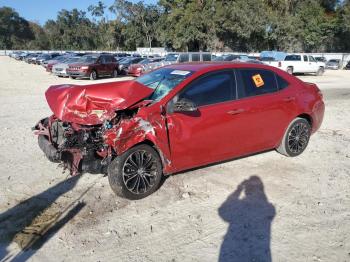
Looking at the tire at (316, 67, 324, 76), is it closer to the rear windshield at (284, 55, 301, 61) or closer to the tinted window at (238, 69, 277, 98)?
the rear windshield at (284, 55, 301, 61)

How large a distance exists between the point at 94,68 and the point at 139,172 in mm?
22386

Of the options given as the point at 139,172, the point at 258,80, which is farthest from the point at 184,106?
the point at 258,80

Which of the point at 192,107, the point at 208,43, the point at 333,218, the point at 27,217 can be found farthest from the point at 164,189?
the point at 208,43

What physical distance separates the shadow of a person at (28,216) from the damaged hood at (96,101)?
0.99 m

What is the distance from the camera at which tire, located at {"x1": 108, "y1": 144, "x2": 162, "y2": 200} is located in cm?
499

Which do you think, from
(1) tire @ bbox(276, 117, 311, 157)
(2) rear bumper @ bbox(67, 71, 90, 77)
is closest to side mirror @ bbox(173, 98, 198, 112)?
(1) tire @ bbox(276, 117, 311, 157)

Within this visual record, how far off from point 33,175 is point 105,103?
179 centimetres

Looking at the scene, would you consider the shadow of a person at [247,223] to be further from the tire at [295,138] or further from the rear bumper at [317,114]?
the rear bumper at [317,114]

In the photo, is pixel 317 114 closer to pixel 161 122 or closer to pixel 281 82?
pixel 281 82

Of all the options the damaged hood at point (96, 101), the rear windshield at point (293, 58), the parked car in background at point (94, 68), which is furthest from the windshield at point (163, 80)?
the rear windshield at point (293, 58)

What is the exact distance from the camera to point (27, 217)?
4711mm

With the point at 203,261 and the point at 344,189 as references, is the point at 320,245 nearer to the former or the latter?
the point at 203,261

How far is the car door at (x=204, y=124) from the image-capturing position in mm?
5336

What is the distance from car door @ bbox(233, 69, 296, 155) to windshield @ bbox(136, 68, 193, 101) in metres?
0.90
